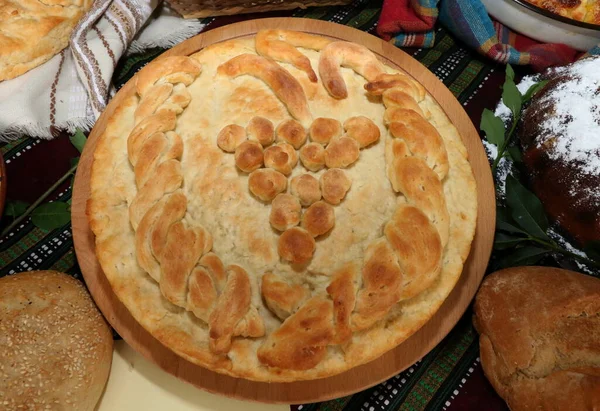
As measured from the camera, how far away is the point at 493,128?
1.74m

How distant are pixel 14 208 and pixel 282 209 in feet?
2.95

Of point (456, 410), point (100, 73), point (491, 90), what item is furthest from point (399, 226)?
point (100, 73)

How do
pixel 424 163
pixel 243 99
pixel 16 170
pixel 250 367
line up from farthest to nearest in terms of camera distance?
1. pixel 16 170
2. pixel 243 99
3. pixel 424 163
4. pixel 250 367

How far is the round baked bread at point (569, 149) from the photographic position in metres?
1.53

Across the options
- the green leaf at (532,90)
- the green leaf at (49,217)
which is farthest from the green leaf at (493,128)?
the green leaf at (49,217)

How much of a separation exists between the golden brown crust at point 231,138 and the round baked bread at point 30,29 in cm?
79

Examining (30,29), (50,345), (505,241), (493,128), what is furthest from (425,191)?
(30,29)

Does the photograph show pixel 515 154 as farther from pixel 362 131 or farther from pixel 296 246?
pixel 296 246

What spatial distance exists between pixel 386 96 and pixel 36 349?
113 centimetres

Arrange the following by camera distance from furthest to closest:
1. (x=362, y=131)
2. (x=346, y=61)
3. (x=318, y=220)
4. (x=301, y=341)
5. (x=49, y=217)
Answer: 1. (x=49, y=217)
2. (x=346, y=61)
3. (x=362, y=131)
4. (x=318, y=220)
5. (x=301, y=341)

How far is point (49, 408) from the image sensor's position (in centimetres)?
139

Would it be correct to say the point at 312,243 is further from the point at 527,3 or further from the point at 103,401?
the point at 527,3

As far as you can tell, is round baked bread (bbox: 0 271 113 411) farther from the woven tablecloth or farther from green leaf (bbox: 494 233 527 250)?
green leaf (bbox: 494 233 527 250)

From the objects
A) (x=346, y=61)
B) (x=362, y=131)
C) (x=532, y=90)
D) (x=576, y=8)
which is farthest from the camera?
(x=576, y=8)
